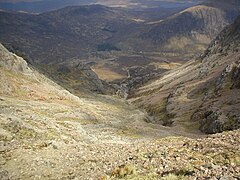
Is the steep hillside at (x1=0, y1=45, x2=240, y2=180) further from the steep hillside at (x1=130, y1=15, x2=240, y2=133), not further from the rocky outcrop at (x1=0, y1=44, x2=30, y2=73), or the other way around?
the rocky outcrop at (x1=0, y1=44, x2=30, y2=73)

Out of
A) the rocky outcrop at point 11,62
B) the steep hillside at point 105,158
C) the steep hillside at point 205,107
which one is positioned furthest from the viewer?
the rocky outcrop at point 11,62

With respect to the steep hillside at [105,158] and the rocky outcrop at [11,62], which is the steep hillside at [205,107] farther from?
the rocky outcrop at [11,62]

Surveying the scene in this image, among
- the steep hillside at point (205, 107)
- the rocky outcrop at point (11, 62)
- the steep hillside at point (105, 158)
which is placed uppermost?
the steep hillside at point (105, 158)

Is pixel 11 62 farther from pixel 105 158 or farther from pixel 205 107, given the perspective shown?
pixel 105 158

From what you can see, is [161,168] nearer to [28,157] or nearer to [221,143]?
[221,143]

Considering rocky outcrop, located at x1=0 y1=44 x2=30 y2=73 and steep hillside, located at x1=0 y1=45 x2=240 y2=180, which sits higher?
steep hillside, located at x1=0 y1=45 x2=240 y2=180

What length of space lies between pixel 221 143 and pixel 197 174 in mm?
9401

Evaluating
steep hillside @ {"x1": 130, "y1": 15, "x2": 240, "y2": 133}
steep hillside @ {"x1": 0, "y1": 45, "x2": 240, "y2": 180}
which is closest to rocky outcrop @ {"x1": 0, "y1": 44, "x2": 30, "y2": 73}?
steep hillside @ {"x1": 130, "y1": 15, "x2": 240, "y2": 133}

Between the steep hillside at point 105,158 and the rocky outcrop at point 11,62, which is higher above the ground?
the steep hillside at point 105,158

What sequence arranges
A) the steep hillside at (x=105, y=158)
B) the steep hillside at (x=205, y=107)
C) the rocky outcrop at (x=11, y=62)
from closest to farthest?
the steep hillside at (x=105, y=158) < the steep hillside at (x=205, y=107) < the rocky outcrop at (x=11, y=62)

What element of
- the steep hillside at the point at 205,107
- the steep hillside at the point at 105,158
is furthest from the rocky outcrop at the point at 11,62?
the steep hillside at the point at 105,158

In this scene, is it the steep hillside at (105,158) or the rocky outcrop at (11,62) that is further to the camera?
the rocky outcrop at (11,62)

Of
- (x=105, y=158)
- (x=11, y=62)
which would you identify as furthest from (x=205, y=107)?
(x=105, y=158)

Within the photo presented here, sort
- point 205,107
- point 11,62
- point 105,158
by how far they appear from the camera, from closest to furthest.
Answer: point 105,158
point 11,62
point 205,107
